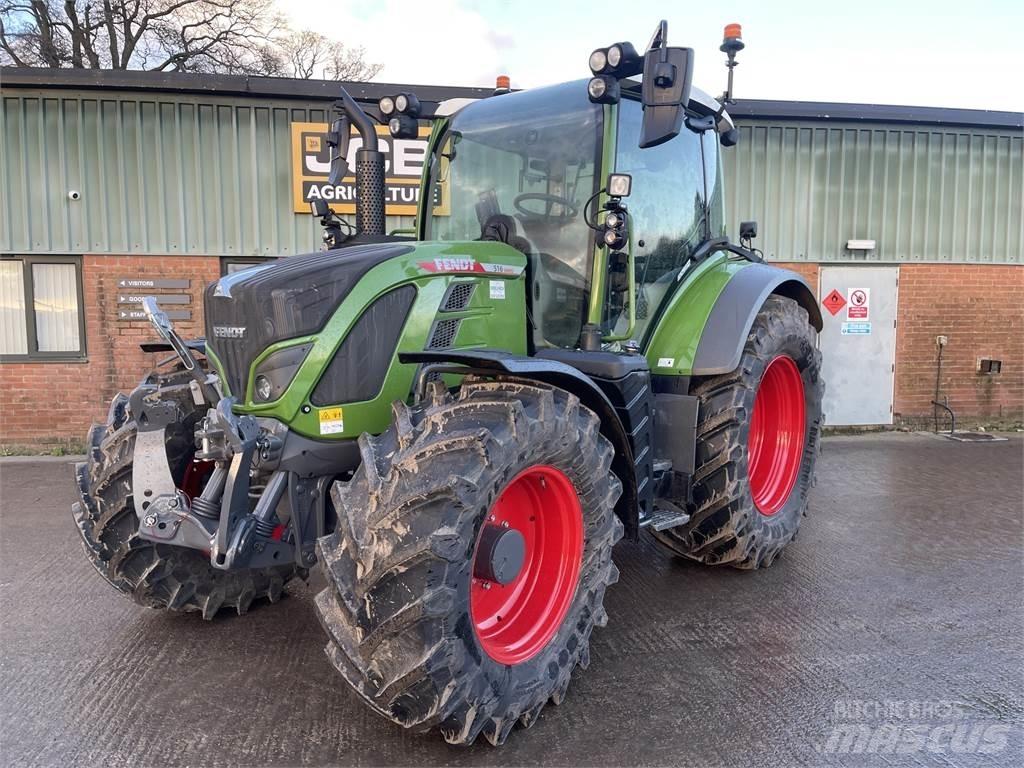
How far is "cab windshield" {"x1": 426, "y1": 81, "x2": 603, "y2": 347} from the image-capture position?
3.71 metres

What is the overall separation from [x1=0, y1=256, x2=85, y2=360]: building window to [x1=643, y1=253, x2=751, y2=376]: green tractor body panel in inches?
257

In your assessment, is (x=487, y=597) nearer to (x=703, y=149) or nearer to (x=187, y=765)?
(x=187, y=765)

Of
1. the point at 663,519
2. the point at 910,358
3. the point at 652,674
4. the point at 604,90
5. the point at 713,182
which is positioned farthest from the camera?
the point at 910,358

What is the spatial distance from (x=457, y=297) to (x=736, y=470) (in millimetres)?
1774

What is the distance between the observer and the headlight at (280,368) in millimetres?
2904

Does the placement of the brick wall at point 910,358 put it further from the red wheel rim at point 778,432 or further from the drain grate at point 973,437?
the red wheel rim at point 778,432

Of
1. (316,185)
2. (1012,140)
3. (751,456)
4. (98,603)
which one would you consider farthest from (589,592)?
(1012,140)

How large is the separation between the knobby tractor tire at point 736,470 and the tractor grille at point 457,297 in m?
1.51

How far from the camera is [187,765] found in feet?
8.43

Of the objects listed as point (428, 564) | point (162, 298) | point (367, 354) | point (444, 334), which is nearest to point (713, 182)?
point (444, 334)

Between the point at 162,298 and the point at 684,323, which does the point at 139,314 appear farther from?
the point at 684,323

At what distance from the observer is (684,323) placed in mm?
4195

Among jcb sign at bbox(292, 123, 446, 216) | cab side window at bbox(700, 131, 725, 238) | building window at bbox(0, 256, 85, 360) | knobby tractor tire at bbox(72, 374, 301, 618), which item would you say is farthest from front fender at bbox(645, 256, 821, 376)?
building window at bbox(0, 256, 85, 360)

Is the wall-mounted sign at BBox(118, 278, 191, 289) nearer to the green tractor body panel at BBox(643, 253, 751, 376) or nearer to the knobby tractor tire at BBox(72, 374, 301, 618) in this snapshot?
the knobby tractor tire at BBox(72, 374, 301, 618)
